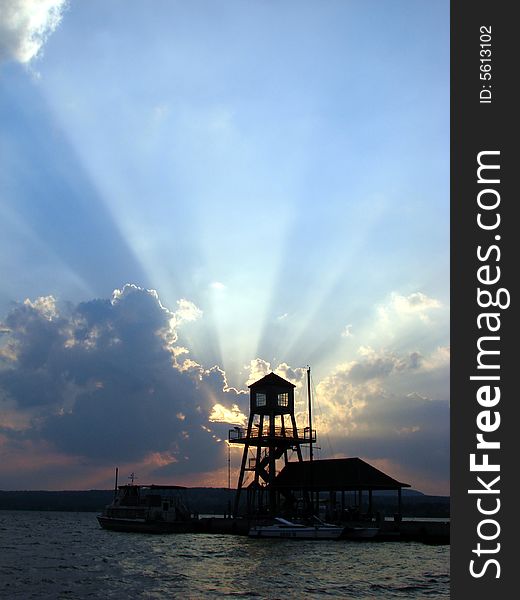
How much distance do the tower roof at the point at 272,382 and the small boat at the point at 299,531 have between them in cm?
1558

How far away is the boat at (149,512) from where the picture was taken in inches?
3511

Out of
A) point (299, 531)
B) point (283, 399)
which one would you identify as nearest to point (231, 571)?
point (299, 531)

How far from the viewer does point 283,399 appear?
263ft

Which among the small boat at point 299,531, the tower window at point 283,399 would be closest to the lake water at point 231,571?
the small boat at point 299,531

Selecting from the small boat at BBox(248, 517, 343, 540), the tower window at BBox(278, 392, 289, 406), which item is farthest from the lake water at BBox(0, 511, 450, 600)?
the tower window at BBox(278, 392, 289, 406)

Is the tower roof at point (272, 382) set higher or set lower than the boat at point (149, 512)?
higher

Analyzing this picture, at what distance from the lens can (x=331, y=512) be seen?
81.3 metres

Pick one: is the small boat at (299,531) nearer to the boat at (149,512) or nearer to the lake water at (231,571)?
the lake water at (231,571)

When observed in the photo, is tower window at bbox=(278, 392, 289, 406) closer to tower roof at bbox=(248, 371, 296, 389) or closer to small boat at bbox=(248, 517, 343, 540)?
tower roof at bbox=(248, 371, 296, 389)

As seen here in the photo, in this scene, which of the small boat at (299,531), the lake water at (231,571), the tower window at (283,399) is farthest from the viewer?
the tower window at (283,399)

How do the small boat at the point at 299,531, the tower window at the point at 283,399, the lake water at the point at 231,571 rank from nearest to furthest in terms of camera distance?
the lake water at the point at 231,571 < the small boat at the point at 299,531 < the tower window at the point at 283,399

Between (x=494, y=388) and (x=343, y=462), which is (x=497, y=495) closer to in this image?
(x=494, y=388)

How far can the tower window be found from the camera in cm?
7988

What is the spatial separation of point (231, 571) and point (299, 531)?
81.4 feet
